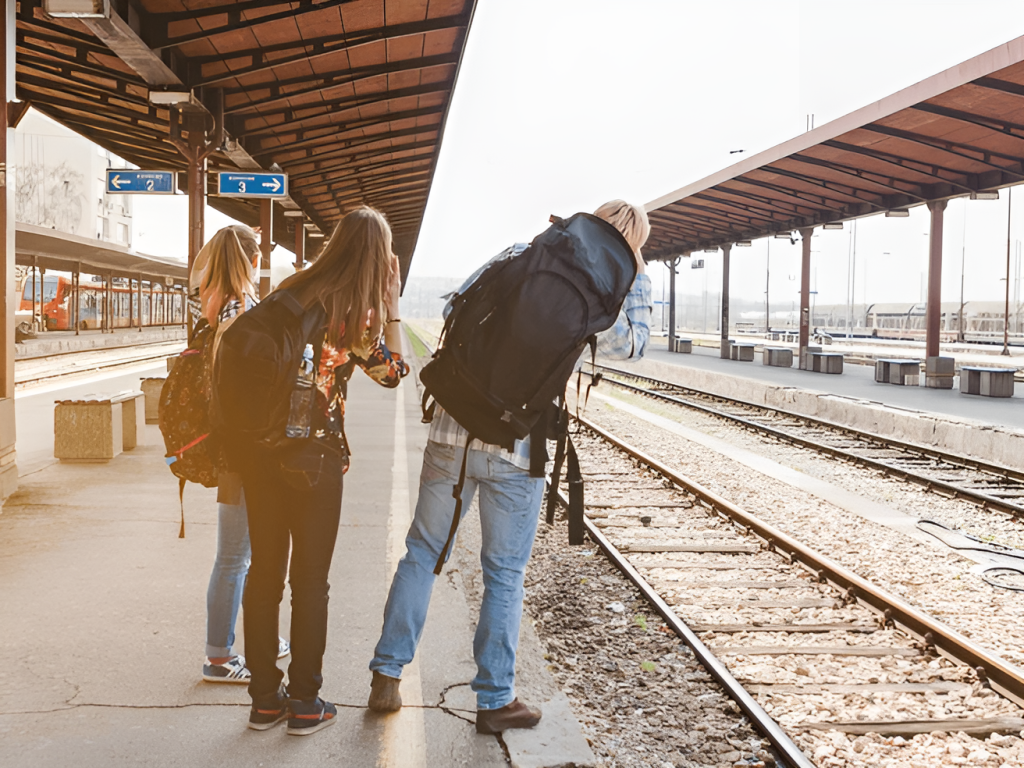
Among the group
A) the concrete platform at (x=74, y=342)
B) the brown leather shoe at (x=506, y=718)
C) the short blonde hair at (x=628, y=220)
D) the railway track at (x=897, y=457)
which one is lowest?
the railway track at (x=897, y=457)

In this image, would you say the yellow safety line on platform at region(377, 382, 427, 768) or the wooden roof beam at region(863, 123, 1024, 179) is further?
the wooden roof beam at region(863, 123, 1024, 179)

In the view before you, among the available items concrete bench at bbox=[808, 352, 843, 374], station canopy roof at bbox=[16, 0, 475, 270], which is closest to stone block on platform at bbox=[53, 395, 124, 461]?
station canopy roof at bbox=[16, 0, 475, 270]

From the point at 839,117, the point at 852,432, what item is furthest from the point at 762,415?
the point at 839,117

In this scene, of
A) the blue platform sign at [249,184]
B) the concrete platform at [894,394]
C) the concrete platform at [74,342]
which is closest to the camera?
the blue platform sign at [249,184]

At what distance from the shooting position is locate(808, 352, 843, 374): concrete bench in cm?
2544

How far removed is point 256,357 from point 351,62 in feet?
31.3

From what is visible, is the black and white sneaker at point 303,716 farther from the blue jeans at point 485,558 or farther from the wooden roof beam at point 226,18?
the wooden roof beam at point 226,18

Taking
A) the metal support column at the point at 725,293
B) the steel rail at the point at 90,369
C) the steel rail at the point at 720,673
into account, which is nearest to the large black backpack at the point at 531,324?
the steel rail at the point at 720,673

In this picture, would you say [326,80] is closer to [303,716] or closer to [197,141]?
[197,141]

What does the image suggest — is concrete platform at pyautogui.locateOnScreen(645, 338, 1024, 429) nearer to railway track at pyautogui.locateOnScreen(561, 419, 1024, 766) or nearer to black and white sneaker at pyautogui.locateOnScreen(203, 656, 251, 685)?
railway track at pyautogui.locateOnScreen(561, 419, 1024, 766)

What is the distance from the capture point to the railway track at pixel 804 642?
3.96 m

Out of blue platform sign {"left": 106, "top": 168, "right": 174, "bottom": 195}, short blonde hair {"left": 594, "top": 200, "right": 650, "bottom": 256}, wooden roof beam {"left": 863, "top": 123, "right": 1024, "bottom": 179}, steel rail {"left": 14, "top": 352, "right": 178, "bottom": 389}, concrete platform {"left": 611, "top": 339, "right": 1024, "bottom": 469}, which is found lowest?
concrete platform {"left": 611, "top": 339, "right": 1024, "bottom": 469}

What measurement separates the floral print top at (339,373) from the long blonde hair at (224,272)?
0.63 meters

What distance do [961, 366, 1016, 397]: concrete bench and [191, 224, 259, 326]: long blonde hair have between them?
18312 millimetres
